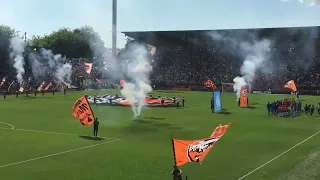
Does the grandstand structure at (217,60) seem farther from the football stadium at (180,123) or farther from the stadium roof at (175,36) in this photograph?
the football stadium at (180,123)

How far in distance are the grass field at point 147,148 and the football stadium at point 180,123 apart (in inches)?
2.7

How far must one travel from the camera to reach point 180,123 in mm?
40938

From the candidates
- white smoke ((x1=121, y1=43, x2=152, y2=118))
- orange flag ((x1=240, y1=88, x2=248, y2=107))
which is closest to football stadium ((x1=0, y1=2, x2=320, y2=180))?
orange flag ((x1=240, y1=88, x2=248, y2=107))

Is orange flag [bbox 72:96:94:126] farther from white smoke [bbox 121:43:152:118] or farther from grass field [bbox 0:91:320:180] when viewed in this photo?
white smoke [bbox 121:43:152:118]

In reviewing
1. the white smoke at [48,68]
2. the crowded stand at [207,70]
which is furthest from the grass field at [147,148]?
the white smoke at [48,68]

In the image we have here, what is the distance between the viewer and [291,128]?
38.4m

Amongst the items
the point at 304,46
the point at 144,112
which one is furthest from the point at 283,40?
the point at 144,112

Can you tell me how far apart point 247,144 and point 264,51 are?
268 feet

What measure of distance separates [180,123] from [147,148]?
43.4 ft

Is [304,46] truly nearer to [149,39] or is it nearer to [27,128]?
[149,39]

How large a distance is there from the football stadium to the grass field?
0.22 feet

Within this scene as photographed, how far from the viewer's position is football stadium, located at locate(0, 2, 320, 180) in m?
22.0

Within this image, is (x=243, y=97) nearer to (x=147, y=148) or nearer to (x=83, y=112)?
(x=83, y=112)

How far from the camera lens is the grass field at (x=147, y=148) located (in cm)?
2159
